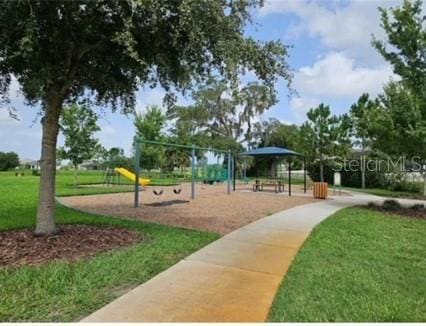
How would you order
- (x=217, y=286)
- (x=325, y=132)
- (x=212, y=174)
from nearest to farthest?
1. (x=217, y=286)
2. (x=212, y=174)
3. (x=325, y=132)

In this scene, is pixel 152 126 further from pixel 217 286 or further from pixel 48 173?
pixel 217 286

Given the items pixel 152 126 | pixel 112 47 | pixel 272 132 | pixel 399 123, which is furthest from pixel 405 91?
pixel 272 132

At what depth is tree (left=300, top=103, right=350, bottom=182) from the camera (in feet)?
100

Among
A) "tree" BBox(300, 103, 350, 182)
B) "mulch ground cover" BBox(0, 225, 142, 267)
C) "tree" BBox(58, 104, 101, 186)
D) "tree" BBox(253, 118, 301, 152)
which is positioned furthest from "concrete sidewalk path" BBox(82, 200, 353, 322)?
"tree" BBox(253, 118, 301, 152)

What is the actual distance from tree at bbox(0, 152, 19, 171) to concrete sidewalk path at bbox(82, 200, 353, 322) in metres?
72.2

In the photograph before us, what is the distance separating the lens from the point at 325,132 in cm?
3083

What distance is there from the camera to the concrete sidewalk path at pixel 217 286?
4.07 m

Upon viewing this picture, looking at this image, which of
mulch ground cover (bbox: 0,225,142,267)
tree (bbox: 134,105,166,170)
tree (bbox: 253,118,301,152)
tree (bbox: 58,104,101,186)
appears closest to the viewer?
mulch ground cover (bbox: 0,225,142,267)

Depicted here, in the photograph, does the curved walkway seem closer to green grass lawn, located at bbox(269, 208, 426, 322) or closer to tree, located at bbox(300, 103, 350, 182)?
green grass lawn, located at bbox(269, 208, 426, 322)

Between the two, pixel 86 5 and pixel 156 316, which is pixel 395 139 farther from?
pixel 156 316

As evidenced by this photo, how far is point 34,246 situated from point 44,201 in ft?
3.22

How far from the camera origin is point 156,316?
158 inches

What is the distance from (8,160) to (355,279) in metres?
77.2

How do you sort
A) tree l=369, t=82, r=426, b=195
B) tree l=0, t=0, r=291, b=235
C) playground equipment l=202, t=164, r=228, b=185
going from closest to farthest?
tree l=0, t=0, r=291, b=235 → tree l=369, t=82, r=426, b=195 → playground equipment l=202, t=164, r=228, b=185
